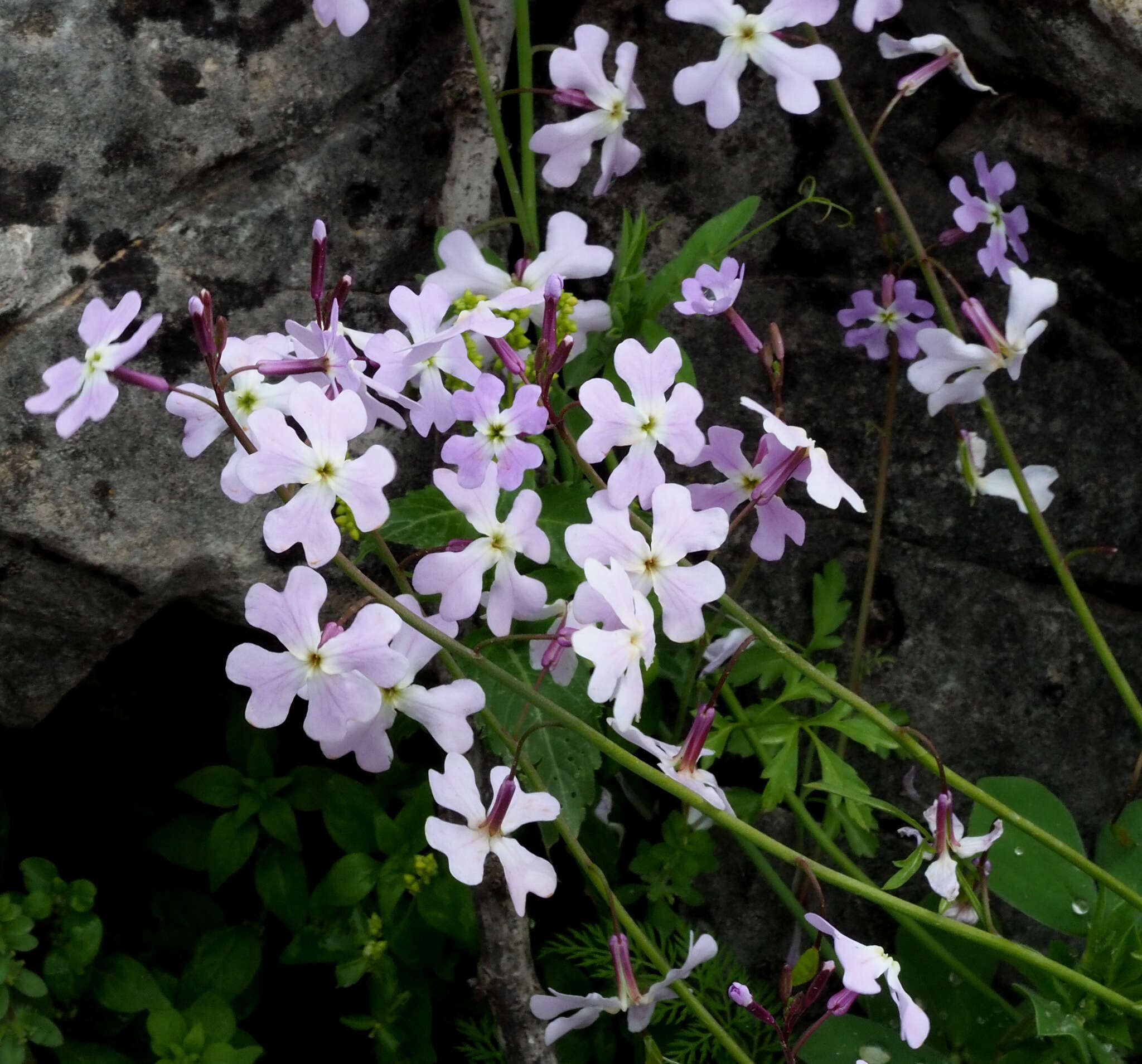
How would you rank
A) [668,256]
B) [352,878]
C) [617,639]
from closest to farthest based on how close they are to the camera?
[617,639] → [352,878] → [668,256]

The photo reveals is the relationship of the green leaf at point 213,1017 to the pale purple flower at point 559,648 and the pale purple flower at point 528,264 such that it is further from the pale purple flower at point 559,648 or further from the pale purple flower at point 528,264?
the pale purple flower at point 528,264

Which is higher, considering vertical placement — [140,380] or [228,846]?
[140,380]

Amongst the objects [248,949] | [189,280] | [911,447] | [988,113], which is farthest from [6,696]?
[988,113]

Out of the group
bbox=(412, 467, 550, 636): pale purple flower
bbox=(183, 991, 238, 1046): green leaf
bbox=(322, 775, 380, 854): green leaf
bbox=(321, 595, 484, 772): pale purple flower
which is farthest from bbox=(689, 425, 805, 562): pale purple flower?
bbox=(183, 991, 238, 1046): green leaf

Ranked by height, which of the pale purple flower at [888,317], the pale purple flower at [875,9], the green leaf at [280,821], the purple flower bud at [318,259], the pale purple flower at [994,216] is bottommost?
the green leaf at [280,821]

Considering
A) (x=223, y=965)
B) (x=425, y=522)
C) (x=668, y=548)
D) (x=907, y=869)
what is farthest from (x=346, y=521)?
(x=223, y=965)

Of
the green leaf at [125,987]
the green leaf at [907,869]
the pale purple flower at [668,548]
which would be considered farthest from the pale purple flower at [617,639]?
the green leaf at [125,987]

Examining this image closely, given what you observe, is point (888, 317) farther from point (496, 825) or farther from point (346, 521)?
point (496, 825)
